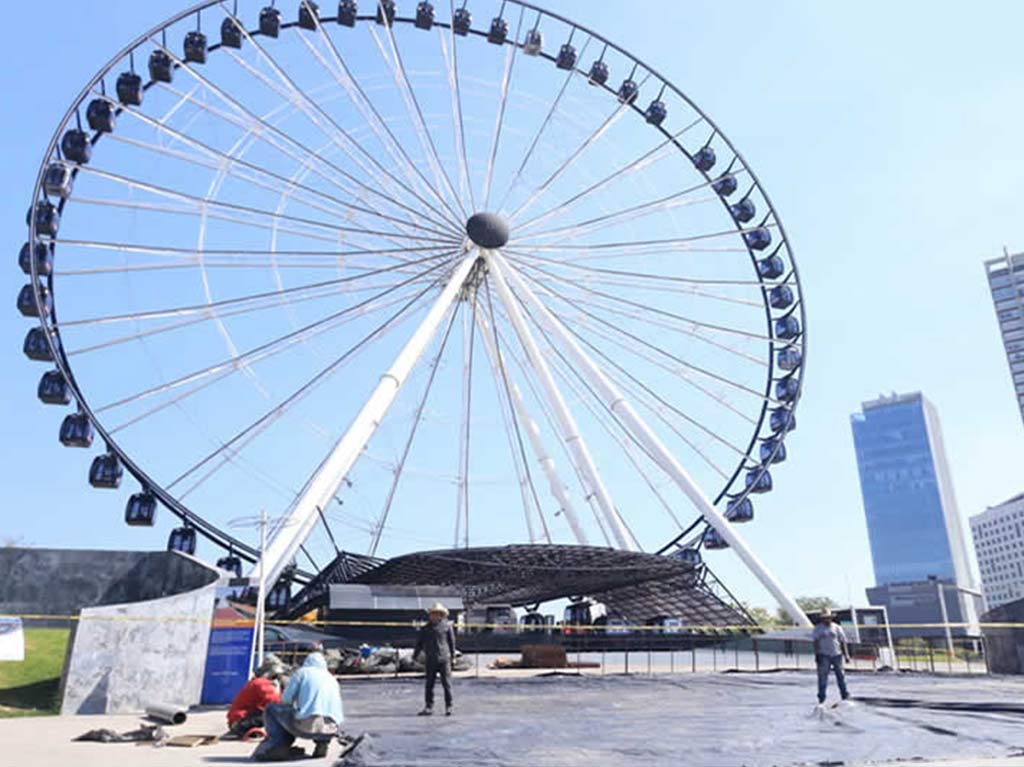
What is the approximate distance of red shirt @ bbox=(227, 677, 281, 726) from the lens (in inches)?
373

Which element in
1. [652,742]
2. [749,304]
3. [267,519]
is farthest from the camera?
[749,304]

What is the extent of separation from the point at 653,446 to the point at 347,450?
435 inches

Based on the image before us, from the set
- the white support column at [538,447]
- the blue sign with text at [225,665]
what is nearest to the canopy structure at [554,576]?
the white support column at [538,447]

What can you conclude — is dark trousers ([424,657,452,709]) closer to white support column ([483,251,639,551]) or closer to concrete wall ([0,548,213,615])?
concrete wall ([0,548,213,615])

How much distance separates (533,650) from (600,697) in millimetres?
15954

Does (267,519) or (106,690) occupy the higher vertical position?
(267,519)

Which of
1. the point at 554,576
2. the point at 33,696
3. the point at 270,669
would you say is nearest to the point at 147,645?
the point at 33,696

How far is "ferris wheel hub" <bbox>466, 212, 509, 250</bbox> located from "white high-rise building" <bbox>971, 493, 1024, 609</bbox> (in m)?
152

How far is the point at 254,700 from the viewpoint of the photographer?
9578 mm

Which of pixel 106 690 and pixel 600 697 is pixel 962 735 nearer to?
pixel 600 697

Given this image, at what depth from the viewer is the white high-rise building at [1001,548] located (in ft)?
506

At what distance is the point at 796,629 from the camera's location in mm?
32688

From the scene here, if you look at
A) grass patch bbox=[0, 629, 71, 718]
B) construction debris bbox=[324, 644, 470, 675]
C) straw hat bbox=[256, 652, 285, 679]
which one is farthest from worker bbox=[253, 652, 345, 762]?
construction debris bbox=[324, 644, 470, 675]

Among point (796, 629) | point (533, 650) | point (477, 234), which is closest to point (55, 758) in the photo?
point (533, 650)
